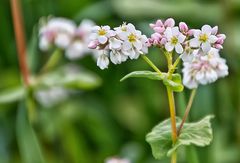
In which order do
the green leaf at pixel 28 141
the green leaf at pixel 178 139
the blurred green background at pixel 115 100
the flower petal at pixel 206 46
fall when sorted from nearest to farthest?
the flower petal at pixel 206 46, the green leaf at pixel 178 139, the green leaf at pixel 28 141, the blurred green background at pixel 115 100

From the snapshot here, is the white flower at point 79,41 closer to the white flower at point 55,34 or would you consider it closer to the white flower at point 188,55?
the white flower at point 55,34

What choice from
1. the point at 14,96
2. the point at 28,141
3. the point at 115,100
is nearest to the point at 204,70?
the point at 28,141

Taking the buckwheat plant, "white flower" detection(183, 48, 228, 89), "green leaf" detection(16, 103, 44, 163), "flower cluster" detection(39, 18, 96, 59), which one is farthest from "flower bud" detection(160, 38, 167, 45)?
"flower cluster" detection(39, 18, 96, 59)

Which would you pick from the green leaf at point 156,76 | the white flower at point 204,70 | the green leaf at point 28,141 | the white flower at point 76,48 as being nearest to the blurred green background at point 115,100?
the white flower at point 76,48

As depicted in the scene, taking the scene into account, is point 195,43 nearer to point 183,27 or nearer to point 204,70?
point 183,27

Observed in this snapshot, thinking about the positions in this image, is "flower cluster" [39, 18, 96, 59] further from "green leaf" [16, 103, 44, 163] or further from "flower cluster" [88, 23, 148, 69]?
"flower cluster" [88, 23, 148, 69]

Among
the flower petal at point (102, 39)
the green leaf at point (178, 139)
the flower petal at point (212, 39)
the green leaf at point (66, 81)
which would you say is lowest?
the green leaf at point (178, 139)

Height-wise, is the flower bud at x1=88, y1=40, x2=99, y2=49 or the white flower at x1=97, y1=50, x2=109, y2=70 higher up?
the flower bud at x1=88, y1=40, x2=99, y2=49
